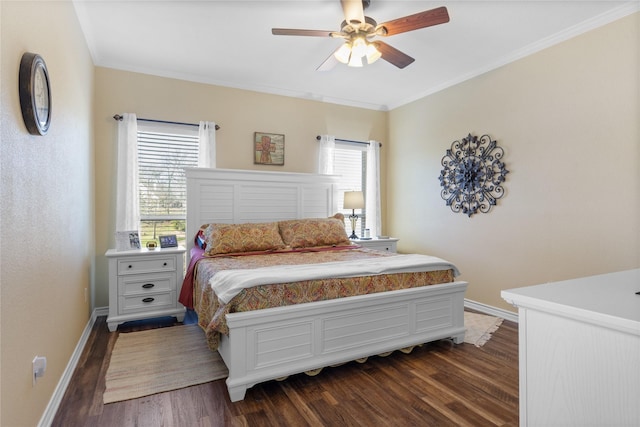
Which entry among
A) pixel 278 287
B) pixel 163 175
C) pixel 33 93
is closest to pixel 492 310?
pixel 278 287

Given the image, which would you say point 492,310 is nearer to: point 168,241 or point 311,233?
point 311,233

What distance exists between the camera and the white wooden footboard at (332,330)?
6.89 ft

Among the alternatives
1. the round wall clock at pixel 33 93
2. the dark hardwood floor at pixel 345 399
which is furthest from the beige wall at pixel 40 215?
the dark hardwood floor at pixel 345 399

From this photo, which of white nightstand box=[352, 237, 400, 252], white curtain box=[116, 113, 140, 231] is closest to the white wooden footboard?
white nightstand box=[352, 237, 400, 252]

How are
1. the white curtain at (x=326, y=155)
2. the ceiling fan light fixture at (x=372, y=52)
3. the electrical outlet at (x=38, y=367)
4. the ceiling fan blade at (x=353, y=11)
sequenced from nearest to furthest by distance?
1. the electrical outlet at (x=38, y=367)
2. the ceiling fan blade at (x=353, y=11)
3. the ceiling fan light fixture at (x=372, y=52)
4. the white curtain at (x=326, y=155)

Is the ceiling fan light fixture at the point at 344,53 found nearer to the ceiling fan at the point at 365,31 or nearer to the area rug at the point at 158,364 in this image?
the ceiling fan at the point at 365,31

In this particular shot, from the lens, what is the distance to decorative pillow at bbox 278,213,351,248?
3737mm

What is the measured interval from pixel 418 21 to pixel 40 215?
2.50 m

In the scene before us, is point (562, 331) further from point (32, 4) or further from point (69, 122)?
point (69, 122)

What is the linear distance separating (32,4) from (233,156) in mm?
2656

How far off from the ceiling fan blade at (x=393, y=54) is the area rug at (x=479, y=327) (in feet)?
7.94

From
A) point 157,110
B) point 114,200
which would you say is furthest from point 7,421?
point 157,110

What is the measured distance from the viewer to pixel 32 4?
1673mm

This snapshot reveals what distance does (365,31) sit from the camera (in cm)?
252
